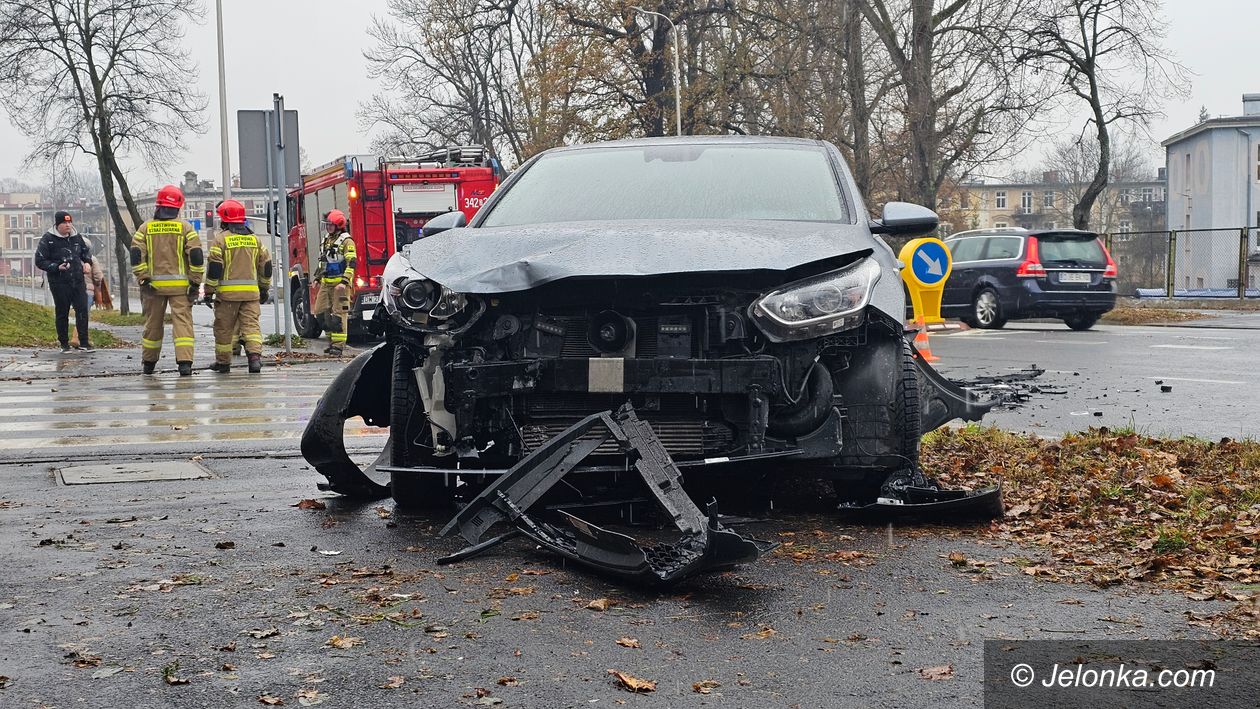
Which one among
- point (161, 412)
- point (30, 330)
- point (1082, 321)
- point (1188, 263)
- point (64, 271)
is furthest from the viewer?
point (1188, 263)

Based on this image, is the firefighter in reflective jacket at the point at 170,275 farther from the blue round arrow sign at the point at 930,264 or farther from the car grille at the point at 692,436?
the car grille at the point at 692,436

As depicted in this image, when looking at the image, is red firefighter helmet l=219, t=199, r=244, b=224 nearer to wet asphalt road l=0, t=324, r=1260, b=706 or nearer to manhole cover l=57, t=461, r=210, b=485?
manhole cover l=57, t=461, r=210, b=485

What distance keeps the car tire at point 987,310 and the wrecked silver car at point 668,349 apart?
18.2 m

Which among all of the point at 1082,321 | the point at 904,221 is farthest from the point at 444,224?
the point at 1082,321

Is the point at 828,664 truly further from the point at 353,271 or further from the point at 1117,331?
the point at 1117,331

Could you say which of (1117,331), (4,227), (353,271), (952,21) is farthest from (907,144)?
(4,227)

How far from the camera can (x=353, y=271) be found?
66.5 ft

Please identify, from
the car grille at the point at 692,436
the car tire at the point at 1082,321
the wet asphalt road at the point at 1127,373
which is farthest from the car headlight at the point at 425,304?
the car tire at the point at 1082,321

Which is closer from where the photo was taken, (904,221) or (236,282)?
(904,221)

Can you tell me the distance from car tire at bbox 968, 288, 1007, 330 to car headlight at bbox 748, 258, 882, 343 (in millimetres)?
18683

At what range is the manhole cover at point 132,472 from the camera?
24.5ft

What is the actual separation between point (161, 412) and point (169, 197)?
4.28 meters

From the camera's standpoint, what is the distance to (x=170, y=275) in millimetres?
14945

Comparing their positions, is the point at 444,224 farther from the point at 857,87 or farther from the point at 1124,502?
the point at 857,87
